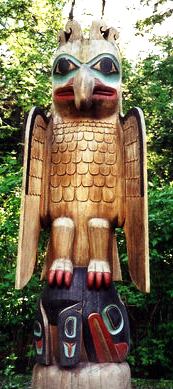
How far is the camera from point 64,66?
336 cm

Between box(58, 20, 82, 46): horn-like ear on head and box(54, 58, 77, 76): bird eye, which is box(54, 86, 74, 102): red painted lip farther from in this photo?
box(58, 20, 82, 46): horn-like ear on head

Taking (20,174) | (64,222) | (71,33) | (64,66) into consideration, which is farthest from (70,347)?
(20,174)

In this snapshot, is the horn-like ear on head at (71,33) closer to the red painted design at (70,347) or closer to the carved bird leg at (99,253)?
the carved bird leg at (99,253)

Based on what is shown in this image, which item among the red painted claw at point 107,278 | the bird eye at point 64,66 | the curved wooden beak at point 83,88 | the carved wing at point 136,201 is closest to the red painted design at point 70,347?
the red painted claw at point 107,278

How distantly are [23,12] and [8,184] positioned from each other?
619cm

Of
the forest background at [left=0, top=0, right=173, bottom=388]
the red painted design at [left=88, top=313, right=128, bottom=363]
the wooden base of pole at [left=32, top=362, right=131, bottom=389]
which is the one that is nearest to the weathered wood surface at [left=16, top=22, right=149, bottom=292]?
the red painted design at [left=88, top=313, right=128, bottom=363]

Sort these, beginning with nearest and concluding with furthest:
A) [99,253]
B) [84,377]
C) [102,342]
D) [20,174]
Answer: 1. [84,377]
2. [102,342]
3. [99,253]
4. [20,174]

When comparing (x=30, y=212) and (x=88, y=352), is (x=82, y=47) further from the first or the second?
(x=88, y=352)

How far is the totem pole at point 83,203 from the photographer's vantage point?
2.95 m

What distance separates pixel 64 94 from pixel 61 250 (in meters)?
1.15

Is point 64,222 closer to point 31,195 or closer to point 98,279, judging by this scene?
point 31,195

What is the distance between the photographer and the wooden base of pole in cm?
281

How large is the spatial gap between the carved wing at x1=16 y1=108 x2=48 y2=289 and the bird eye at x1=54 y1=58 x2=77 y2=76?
1.10ft

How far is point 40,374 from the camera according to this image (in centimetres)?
294
